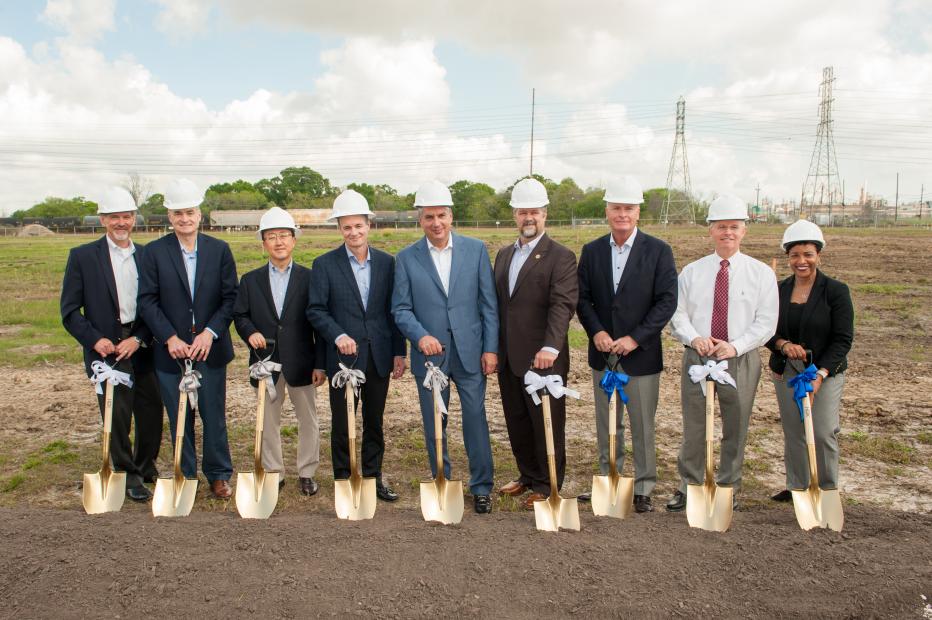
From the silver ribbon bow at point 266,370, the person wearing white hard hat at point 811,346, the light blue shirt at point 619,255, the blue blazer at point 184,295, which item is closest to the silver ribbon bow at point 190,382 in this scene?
the blue blazer at point 184,295

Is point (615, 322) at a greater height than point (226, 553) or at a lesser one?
greater

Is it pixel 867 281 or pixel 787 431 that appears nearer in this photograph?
pixel 787 431

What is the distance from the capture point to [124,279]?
5.29 meters

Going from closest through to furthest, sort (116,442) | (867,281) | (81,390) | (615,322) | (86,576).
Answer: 1. (86,576)
2. (615,322)
3. (116,442)
4. (81,390)
5. (867,281)

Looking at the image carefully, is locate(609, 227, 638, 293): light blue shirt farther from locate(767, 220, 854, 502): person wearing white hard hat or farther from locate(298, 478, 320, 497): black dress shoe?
locate(298, 478, 320, 497): black dress shoe

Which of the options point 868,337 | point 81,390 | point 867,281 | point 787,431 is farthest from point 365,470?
point 867,281

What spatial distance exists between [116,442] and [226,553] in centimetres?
195

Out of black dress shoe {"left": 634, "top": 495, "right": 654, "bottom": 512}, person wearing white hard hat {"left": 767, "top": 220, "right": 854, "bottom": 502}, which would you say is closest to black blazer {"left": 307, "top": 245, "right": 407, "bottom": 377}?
black dress shoe {"left": 634, "top": 495, "right": 654, "bottom": 512}

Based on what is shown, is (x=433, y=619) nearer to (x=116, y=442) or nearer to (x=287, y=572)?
(x=287, y=572)

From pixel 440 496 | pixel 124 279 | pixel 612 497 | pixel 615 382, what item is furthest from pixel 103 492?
pixel 615 382

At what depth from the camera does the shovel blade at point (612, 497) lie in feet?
15.6

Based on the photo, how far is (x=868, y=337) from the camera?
1156 centimetres

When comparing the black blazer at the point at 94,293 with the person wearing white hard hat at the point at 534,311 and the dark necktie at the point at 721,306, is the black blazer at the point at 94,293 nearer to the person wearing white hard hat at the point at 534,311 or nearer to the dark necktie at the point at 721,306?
the person wearing white hard hat at the point at 534,311

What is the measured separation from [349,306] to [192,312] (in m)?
1.20
